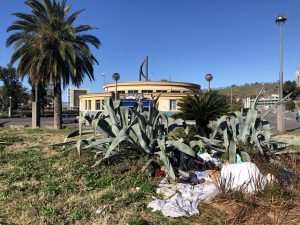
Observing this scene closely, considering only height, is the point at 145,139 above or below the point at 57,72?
below

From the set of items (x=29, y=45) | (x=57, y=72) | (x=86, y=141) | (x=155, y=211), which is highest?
(x=29, y=45)

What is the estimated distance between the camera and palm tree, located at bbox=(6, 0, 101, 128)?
77.0 feet

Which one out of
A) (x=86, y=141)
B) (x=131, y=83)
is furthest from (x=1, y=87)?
(x=86, y=141)

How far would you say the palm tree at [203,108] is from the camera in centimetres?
966

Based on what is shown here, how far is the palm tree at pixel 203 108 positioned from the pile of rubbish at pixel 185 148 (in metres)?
1.93

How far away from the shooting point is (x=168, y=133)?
7246 millimetres

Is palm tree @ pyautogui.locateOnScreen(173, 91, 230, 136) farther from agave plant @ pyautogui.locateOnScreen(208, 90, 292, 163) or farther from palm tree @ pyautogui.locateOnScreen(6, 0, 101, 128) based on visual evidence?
palm tree @ pyautogui.locateOnScreen(6, 0, 101, 128)

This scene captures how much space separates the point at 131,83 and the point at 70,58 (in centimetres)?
3512

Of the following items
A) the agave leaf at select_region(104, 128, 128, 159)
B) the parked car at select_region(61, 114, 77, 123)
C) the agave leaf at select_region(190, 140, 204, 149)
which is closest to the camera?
the agave leaf at select_region(104, 128, 128, 159)

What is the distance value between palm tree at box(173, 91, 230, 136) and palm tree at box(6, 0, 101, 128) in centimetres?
1456

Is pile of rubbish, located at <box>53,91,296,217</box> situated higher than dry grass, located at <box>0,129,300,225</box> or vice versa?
pile of rubbish, located at <box>53,91,296,217</box>

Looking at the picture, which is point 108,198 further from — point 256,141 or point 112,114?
point 256,141

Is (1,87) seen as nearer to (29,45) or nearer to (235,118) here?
(29,45)

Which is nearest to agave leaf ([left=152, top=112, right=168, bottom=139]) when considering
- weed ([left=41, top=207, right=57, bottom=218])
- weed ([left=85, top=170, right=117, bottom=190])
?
weed ([left=85, top=170, right=117, bottom=190])
